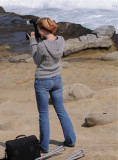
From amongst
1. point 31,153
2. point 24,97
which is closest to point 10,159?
point 31,153

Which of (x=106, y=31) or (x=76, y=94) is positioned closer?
(x=76, y=94)

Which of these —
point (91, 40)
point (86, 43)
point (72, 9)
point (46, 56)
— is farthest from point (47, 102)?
point (72, 9)

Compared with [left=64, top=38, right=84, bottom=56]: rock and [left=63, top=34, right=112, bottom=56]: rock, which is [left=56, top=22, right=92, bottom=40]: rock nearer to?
[left=63, top=34, right=112, bottom=56]: rock

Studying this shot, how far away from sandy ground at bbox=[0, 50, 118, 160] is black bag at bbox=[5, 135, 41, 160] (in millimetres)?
245

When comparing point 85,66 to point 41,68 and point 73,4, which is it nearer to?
point 41,68

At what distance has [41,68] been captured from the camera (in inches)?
148

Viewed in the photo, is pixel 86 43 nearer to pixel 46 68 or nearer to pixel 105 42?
pixel 105 42

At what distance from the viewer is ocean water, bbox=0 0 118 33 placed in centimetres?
3566

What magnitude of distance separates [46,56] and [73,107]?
3.53 m

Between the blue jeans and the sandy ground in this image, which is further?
the sandy ground

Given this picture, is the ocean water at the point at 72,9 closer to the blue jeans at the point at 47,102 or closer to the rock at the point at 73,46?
the rock at the point at 73,46

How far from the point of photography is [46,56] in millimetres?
3717

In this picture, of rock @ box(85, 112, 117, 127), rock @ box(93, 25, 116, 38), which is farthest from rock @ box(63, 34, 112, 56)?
rock @ box(85, 112, 117, 127)

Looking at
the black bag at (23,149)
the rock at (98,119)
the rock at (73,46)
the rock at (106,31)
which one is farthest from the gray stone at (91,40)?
the black bag at (23,149)
